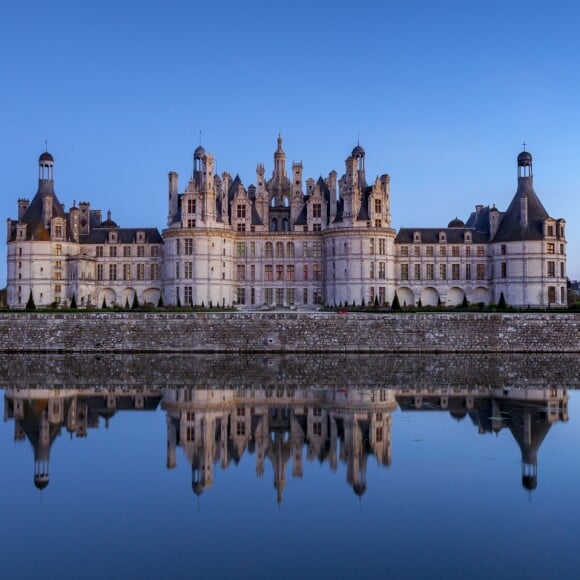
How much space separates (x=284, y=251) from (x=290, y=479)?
5007cm

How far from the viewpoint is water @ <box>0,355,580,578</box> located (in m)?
11.6

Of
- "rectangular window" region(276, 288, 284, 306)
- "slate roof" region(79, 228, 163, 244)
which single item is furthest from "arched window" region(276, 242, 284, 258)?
"slate roof" region(79, 228, 163, 244)

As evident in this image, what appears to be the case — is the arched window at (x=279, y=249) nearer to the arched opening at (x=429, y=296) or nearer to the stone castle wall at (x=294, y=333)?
the arched opening at (x=429, y=296)

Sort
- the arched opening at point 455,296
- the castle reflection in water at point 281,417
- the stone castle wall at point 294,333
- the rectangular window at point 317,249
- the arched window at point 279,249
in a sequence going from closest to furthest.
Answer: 1. the castle reflection in water at point 281,417
2. the stone castle wall at point 294,333
3. the rectangular window at point 317,249
4. the arched window at point 279,249
5. the arched opening at point 455,296

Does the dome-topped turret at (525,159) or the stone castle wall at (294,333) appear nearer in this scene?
the stone castle wall at (294,333)

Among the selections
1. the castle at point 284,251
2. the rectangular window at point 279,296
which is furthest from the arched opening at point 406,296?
the rectangular window at point 279,296

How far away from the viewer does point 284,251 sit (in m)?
65.2

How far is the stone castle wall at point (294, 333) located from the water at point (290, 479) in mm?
13119

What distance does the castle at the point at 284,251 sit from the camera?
6184 cm

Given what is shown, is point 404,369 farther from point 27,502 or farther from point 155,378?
point 27,502

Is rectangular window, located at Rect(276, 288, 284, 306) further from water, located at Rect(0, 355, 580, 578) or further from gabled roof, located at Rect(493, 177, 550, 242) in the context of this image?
water, located at Rect(0, 355, 580, 578)

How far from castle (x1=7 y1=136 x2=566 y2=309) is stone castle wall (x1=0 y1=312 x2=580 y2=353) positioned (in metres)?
18.0

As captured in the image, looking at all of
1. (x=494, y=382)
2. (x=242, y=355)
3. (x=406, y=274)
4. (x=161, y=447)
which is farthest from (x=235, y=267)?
(x=161, y=447)

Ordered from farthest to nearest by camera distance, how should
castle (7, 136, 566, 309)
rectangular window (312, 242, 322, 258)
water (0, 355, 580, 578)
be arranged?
rectangular window (312, 242, 322, 258), castle (7, 136, 566, 309), water (0, 355, 580, 578)
